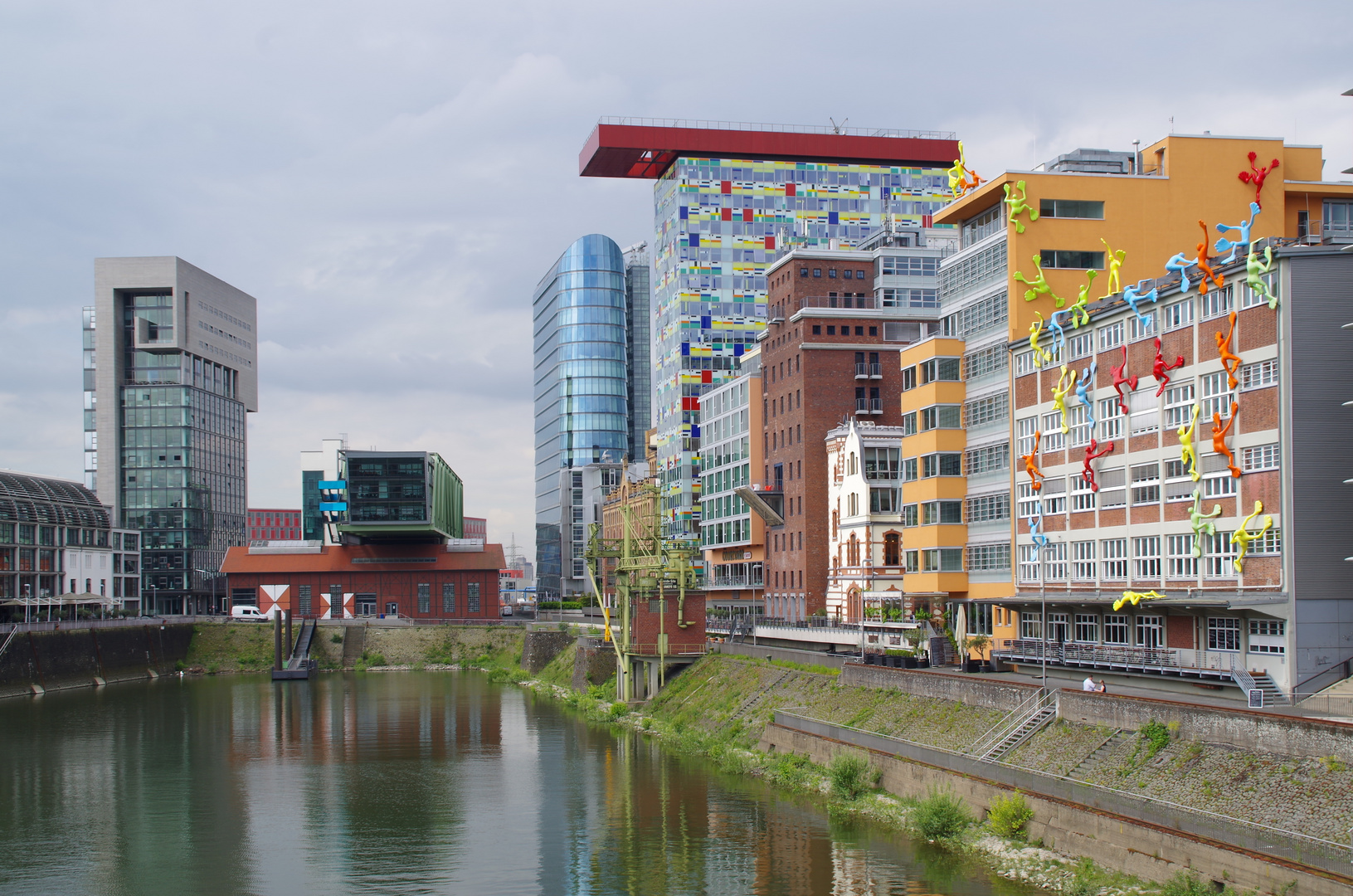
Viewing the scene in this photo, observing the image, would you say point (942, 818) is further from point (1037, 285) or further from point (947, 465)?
point (1037, 285)

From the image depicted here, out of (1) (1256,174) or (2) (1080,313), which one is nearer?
(2) (1080,313)

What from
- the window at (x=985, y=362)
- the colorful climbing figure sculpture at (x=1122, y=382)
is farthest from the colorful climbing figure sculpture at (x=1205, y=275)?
the window at (x=985, y=362)

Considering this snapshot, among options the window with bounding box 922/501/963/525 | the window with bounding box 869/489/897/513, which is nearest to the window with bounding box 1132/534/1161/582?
the window with bounding box 922/501/963/525

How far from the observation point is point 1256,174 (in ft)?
191

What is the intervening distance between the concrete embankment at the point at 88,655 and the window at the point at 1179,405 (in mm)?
92674

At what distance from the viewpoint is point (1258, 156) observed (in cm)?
5847

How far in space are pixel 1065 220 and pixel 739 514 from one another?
5003cm

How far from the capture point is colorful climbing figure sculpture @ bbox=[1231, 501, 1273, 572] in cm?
4128

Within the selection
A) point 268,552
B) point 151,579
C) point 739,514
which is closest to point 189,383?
point 151,579

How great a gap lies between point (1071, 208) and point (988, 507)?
1497 cm

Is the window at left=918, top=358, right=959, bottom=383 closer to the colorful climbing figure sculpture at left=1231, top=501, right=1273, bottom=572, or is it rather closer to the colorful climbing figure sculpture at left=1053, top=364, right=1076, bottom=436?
the colorful climbing figure sculpture at left=1053, top=364, right=1076, bottom=436

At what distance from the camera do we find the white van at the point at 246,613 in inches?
5758

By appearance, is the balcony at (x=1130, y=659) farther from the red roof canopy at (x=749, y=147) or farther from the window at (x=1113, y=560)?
the red roof canopy at (x=749, y=147)

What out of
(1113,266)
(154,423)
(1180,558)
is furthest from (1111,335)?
(154,423)
